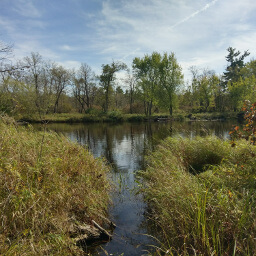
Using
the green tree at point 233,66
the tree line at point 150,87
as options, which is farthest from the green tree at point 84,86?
the green tree at point 233,66

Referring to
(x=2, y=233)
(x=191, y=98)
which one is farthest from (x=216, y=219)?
(x=191, y=98)

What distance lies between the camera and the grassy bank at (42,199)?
280 centimetres

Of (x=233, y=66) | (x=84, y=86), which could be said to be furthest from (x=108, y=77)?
(x=233, y=66)

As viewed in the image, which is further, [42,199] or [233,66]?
[233,66]

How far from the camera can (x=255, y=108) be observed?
3926 millimetres

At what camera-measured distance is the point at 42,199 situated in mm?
3445

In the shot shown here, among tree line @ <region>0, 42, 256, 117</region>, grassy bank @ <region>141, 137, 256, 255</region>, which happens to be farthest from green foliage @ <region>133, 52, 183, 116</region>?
grassy bank @ <region>141, 137, 256, 255</region>

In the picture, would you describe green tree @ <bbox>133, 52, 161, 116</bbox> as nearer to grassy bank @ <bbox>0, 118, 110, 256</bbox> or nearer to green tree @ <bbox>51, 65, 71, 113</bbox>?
green tree @ <bbox>51, 65, 71, 113</bbox>

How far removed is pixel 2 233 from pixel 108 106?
4258cm

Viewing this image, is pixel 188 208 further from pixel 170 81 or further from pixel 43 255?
pixel 170 81

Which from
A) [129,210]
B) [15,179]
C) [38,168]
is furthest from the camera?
[129,210]

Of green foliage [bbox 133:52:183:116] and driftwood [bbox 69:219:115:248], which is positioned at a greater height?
green foliage [bbox 133:52:183:116]

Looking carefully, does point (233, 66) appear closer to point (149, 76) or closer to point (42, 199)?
point (149, 76)

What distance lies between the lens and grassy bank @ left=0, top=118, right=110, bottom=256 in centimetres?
280
